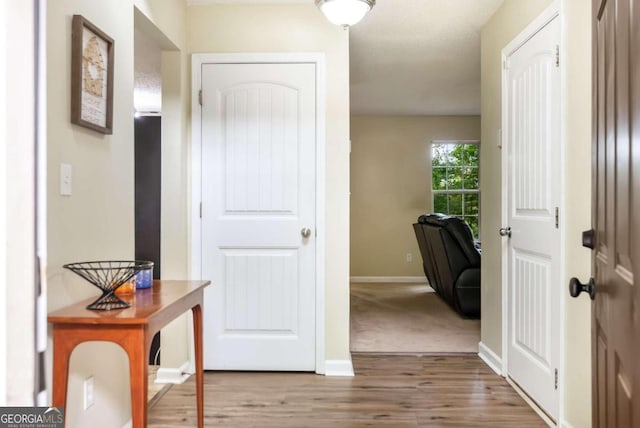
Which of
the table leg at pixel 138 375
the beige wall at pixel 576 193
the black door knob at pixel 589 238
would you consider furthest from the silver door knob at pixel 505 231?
the table leg at pixel 138 375

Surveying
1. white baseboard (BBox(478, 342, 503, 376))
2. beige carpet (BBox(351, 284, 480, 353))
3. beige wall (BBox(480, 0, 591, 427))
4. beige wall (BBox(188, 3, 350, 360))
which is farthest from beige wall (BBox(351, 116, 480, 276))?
beige wall (BBox(480, 0, 591, 427))

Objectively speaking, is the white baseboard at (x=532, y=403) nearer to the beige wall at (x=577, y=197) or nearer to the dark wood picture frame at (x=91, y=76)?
the beige wall at (x=577, y=197)

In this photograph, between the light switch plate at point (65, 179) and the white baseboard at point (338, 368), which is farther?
the white baseboard at point (338, 368)

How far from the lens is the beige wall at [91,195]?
60.0 inches

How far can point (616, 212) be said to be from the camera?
33.2 inches

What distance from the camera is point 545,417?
7.30 feet

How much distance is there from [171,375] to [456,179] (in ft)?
17.0

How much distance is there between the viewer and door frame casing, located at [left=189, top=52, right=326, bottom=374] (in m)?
2.86

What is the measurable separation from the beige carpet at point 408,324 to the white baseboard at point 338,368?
0.47 meters

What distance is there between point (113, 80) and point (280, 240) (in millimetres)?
1397

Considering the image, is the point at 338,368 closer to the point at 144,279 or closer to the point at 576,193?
the point at 144,279

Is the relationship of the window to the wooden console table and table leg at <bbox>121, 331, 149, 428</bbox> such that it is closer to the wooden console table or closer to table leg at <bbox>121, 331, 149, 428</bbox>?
the wooden console table

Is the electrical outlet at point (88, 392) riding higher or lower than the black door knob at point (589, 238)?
lower

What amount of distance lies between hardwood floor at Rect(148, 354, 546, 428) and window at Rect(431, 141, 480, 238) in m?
3.95
